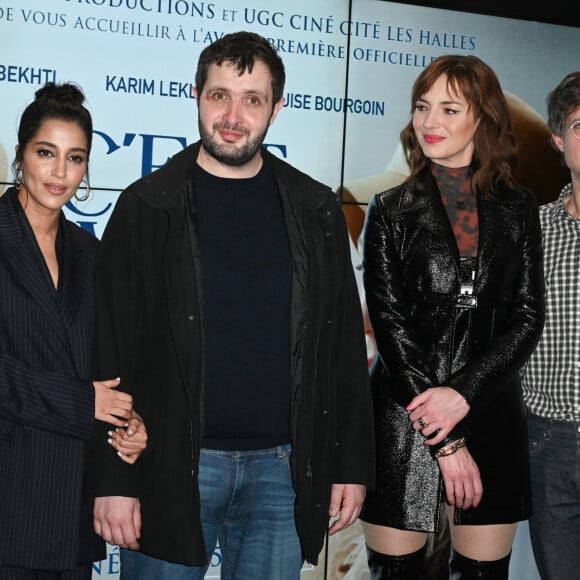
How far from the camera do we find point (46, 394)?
7.14 ft

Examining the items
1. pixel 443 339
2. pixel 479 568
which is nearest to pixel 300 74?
pixel 443 339

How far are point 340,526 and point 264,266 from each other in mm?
756

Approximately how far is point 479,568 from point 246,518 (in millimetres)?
735

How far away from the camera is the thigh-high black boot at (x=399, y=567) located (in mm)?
2545

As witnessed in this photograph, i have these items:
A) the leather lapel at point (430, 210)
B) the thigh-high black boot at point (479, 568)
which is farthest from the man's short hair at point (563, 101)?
the thigh-high black boot at point (479, 568)

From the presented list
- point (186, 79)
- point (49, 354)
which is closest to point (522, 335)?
point (49, 354)

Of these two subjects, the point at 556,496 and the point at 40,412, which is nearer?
the point at 40,412

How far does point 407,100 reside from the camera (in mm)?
3611

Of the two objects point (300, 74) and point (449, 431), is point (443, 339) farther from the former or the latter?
point (300, 74)

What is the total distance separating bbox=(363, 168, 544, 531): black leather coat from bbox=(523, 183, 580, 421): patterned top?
0.30 ft

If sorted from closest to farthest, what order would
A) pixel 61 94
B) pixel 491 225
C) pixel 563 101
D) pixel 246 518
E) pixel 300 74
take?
pixel 246 518, pixel 61 94, pixel 491 225, pixel 563 101, pixel 300 74

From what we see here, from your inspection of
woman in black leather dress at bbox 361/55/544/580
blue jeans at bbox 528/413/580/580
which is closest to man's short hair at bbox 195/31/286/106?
woman in black leather dress at bbox 361/55/544/580

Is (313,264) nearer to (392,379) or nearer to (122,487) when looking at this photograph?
(392,379)

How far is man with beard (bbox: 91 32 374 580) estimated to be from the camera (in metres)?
2.20
